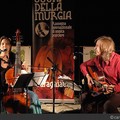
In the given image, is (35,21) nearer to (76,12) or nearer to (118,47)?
(76,12)

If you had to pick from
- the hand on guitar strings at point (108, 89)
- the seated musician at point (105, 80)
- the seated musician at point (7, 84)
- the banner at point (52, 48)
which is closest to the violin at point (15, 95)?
the seated musician at point (7, 84)

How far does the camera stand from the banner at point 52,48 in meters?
3.85

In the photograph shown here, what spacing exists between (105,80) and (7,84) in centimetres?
99

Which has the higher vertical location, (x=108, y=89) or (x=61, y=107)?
(x=108, y=89)

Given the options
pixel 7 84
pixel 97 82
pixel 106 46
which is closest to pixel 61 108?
pixel 97 82

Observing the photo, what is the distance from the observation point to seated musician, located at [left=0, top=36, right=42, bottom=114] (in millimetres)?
3867

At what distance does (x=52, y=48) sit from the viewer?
3881 mm

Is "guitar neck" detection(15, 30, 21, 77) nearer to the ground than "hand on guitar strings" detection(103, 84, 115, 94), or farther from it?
farther from it

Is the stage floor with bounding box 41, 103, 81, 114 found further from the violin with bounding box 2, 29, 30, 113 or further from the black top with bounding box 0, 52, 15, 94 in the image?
the black top with bounding box 0, 52, 15, 94

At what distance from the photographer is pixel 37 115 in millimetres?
3850

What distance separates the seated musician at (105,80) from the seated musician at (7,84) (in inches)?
18.7

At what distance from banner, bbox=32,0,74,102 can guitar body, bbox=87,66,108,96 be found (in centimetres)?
21

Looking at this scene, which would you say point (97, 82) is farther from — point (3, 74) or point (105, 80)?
point (3, 74)

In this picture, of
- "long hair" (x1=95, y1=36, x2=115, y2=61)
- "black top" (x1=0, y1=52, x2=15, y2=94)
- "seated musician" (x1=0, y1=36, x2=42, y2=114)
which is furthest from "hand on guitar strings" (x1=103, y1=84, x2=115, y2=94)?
"black top" (x1=0, y1=52, x2=15, y2=94)
